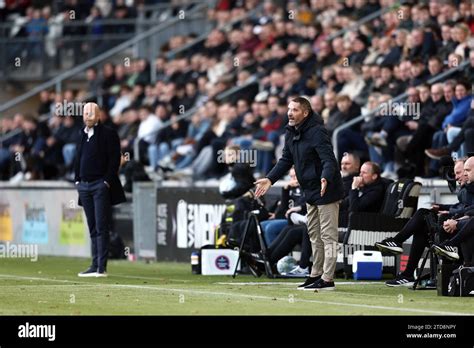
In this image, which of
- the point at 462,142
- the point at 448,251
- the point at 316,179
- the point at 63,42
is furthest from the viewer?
the point at 63,42

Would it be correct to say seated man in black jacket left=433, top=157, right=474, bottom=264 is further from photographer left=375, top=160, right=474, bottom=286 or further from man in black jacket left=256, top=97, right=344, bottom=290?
man in black jacket left=256, top=97, right=344, bottom=290

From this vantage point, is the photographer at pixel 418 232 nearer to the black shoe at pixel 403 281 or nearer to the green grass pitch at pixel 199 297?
the black shoe at pixel 403 281

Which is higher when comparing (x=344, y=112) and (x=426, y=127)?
(x=344, y=112)

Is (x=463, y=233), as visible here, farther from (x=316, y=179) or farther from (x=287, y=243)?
(x=287, y=243)

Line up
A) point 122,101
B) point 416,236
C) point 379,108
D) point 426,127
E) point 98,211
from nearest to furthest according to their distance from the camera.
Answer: point 416,236
point 98,211
point 426,127
point 379,108
point 122,101

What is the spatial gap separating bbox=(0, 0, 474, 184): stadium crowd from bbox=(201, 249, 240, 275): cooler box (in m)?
2.52

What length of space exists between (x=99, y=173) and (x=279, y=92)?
8.10 m

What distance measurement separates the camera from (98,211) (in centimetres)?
1811

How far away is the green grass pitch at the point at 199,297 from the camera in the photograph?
12867 millimetres

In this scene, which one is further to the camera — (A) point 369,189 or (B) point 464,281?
(A) point 369,189

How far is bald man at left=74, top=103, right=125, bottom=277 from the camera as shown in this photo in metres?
18.1

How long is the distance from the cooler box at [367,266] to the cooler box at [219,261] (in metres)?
2.10

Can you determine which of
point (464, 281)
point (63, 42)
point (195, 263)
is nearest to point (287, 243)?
point (195, 263)

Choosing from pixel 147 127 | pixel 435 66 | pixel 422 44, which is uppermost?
pixel 422 44
